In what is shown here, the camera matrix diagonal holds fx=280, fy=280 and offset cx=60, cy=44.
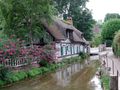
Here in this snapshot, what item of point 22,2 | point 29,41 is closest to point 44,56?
point 29,41

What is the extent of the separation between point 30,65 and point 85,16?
34.6 m

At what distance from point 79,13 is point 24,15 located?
31711mm

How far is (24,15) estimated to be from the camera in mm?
26750

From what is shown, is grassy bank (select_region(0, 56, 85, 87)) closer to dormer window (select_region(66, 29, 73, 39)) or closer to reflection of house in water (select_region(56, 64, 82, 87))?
reflection of house in water (select_region(56, 64, 82, 87))

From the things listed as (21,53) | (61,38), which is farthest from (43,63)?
(61,38)

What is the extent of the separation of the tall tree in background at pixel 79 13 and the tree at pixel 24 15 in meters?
28.9

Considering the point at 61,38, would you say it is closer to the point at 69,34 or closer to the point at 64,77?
the point at 69,34

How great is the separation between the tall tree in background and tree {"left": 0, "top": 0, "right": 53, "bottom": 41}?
94.9 ft

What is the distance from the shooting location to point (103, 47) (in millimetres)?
58156

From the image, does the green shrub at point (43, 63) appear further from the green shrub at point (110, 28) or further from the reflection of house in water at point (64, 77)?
the green shrub at point (110, 28)

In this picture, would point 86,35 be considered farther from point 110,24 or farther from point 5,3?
point 5,3

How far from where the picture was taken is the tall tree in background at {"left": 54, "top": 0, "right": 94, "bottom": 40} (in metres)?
56.1

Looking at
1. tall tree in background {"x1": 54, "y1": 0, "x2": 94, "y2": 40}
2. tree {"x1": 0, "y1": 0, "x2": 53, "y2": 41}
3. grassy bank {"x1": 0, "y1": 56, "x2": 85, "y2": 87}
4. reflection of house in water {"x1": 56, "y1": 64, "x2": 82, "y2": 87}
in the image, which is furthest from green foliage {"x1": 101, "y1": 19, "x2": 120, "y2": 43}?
reflection of house in water {"x1": 56, "y1": 64, "x2": 82, "y2": 87}

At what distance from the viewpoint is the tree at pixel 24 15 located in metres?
25.6
